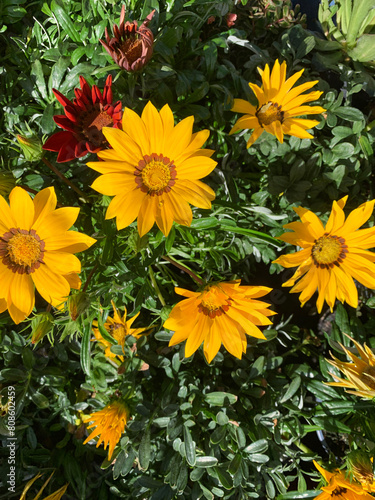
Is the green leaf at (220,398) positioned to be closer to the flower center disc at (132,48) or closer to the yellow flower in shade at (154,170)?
the yellow flower in shade at (154,170)

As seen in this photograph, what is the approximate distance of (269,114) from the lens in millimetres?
1060

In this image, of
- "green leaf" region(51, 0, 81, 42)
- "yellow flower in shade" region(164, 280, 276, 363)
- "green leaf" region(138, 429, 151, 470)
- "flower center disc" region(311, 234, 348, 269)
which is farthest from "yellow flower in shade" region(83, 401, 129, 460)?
"green leaf" region(51, 0, 81, 42)

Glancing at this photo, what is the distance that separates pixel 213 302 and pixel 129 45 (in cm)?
66

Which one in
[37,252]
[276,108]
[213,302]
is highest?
[276,108]

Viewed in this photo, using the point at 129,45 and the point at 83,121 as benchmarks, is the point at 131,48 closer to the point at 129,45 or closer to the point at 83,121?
the point at 129,45

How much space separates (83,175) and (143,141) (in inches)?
14.9

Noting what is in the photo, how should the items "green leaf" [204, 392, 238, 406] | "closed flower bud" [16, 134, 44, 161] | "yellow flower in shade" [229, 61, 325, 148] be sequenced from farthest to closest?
"green leaf" [204, 392, 238, 406]
"yellow flower in shade" [229, 61, 325, 148]
"closed flower bud" [16, 134, 44, 161]

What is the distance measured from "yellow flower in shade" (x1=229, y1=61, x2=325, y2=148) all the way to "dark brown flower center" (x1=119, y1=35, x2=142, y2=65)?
0.28m

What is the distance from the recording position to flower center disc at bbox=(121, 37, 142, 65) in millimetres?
919

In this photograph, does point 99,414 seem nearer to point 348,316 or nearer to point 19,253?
point 19,253

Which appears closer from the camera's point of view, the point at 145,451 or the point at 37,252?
the point at 37,252

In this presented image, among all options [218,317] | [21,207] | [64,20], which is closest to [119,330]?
[218,317]

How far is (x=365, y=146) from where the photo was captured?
1.25 metres

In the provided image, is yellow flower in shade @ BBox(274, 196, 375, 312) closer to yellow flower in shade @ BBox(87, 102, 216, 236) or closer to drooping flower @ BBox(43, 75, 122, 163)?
yellow flower in shade @ BBox(87, 102, 216, 236)
